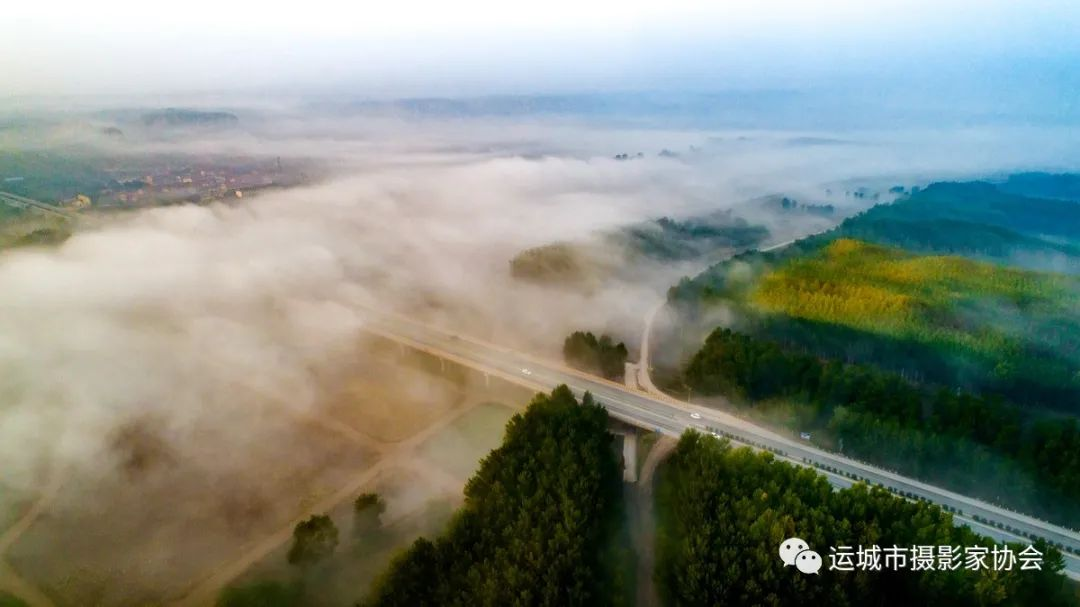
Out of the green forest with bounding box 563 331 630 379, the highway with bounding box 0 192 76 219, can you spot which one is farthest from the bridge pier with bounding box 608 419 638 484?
the highway with bounding box 0 192 76 219

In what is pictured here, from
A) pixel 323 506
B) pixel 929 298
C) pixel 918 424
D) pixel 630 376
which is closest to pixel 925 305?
pixel 929 298

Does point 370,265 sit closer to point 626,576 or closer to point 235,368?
point 235,368

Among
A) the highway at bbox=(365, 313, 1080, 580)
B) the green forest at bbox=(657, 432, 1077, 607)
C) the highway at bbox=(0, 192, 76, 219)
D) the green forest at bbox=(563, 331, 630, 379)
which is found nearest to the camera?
the green forest at bbox=(657, 432, 1077, 607)

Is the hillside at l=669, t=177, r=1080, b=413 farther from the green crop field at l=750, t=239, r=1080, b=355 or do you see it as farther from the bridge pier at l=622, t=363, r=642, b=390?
the bridge pier at l=622, t=363, r=642, b=390

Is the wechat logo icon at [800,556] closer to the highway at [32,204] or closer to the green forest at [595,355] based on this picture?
the green forest at [595,355]

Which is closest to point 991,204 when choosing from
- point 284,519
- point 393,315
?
point 393,315

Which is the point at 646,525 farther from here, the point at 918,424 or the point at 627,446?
the point at 918,424
